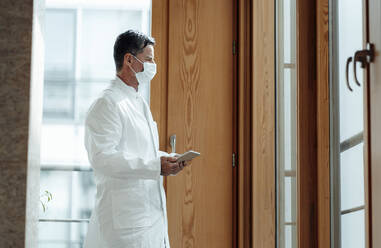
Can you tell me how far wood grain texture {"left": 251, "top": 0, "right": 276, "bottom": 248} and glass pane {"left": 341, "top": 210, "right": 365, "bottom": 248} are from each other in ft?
3.35

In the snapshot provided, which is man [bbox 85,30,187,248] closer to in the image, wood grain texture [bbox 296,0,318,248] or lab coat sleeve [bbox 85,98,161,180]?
lab coat sleeve [bbox 85,98,161,180]

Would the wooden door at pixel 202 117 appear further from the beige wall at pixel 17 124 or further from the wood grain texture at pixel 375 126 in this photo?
the wood grain texture at pixel 375 126

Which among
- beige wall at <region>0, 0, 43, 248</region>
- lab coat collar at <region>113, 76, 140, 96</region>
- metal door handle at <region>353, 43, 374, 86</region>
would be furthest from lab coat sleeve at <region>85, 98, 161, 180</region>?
metal door handle at <region>353, 43, 374, 86</region>

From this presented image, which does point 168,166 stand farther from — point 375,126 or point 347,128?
point 375,126

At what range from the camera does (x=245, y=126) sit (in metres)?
3.36

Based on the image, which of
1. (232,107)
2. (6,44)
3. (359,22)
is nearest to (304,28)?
(359,22)

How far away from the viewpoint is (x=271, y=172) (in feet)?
9.77

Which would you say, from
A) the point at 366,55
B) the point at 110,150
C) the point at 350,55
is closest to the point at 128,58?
the point at 110,150

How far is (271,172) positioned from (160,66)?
0.97m

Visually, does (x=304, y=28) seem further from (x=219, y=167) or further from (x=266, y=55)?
(x=219, y=167)

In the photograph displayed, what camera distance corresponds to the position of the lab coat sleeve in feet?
7.88

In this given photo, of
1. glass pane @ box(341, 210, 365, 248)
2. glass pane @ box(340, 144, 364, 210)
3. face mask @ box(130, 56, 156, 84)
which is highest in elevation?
face mask @ box(130, 56, 156, 84)

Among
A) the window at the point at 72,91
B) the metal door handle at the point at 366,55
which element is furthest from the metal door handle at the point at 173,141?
the metal door handle at the point at 366,55

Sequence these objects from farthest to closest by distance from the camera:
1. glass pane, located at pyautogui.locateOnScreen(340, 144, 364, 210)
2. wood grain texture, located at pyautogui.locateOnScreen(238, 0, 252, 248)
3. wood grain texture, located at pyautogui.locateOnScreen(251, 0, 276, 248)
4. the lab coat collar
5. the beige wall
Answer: wood grain texture, located at pyautogui.locateOnScreen(238, 0, 252, 248), wood grain texture, located at pyautogui.locateOnScreen(251, 0, 276, 248), the lab coat collar, the beige wall, glass pane, located at pyautogui.locateOnScreen(340, 144, 364, 210)
